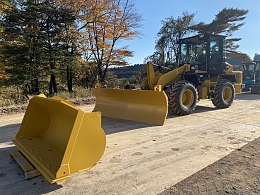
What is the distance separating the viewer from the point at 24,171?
2605mm

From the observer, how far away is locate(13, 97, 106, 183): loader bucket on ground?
2.34m

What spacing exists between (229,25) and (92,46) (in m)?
14.9

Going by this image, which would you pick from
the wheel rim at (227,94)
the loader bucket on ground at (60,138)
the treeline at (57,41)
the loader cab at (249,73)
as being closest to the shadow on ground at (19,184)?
the loader bucket on ground at (60,138)

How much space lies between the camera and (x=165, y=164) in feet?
9.91

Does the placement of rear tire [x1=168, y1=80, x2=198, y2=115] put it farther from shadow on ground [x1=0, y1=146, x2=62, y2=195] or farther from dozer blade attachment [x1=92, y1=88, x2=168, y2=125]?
shadow on ground [x1=0, y1=146, x2=62, y2=195]

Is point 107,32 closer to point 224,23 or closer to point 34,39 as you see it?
point 34,39

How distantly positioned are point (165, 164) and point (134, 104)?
2.87m

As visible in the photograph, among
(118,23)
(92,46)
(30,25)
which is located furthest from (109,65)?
(30,25)

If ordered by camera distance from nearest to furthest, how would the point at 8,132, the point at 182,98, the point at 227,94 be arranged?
the point at 8,132 → the point at 182,98 → the point at 227,94

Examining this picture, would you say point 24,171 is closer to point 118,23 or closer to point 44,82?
point 44,82

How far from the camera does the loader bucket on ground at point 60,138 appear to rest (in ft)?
7.69

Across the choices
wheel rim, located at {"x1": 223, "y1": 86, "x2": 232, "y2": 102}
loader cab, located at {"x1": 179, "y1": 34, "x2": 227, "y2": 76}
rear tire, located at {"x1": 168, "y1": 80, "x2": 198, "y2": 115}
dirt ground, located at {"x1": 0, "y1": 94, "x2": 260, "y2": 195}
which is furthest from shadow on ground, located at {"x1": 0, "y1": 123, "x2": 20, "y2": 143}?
wheel rim, located at {"x1": 223, "y1": 86, "x2": 232, "y2": 102}

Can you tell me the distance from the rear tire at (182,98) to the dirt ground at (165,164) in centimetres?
115

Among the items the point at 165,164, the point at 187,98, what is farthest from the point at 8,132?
the point at 187,98
